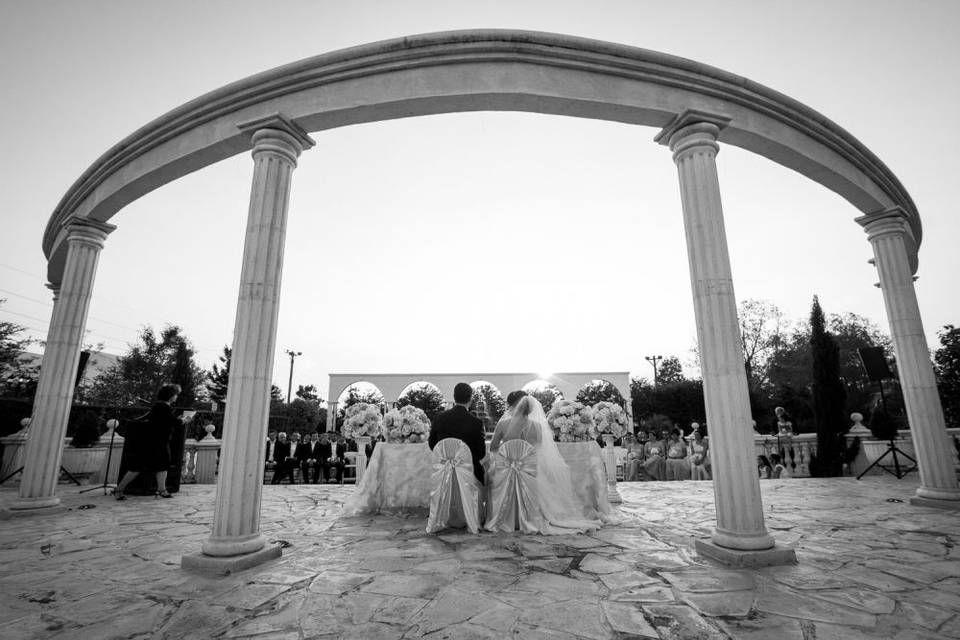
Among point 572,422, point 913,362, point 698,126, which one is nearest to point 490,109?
point 698,126

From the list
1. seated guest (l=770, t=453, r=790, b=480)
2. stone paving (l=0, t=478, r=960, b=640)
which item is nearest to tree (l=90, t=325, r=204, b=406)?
stone paving (l=0, t=478, r=960, b=640)

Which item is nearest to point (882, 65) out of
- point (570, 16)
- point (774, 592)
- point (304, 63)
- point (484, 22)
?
point (570, 16)

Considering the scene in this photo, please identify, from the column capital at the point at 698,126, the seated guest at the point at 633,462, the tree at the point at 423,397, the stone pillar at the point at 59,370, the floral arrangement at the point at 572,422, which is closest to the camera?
the column capital at the point at 698,126

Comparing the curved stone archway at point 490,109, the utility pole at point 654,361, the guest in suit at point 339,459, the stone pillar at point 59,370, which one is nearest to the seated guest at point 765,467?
the curved stone archway at point 490,109

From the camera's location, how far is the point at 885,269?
663 cm

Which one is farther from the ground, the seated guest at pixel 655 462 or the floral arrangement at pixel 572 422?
the floral arrangement at pixel 572 422

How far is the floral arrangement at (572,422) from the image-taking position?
6.78m

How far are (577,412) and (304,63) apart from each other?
239 inches

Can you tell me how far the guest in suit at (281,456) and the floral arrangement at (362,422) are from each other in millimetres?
6249

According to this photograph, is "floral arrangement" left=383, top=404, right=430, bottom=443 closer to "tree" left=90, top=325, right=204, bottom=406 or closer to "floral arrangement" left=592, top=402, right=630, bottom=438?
"floral arrangement" left=592, top=402, right=630, bottom=438

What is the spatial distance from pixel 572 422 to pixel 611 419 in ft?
3.22

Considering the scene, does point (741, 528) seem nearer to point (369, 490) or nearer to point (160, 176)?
point (369, 490)

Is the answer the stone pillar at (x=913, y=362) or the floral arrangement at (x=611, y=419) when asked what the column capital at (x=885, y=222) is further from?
the floral arrangement at (x=611, y=419)

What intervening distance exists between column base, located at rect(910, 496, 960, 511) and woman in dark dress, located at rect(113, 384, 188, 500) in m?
12.1
